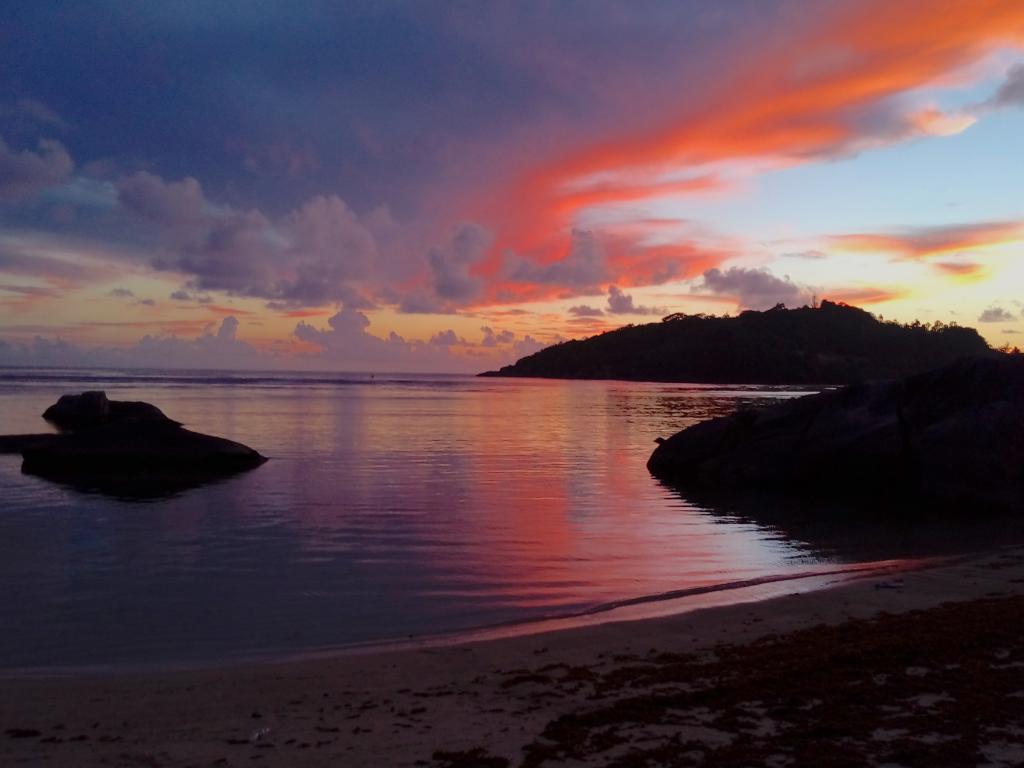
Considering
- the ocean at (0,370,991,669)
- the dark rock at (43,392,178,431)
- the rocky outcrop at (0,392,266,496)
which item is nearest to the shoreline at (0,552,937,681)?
the ocean at (0,370,991,669)

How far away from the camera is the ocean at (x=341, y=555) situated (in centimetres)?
1037

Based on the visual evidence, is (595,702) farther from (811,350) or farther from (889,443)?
(811,350)

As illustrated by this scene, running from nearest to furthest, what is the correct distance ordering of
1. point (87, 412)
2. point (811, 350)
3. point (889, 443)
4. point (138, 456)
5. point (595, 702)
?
point (595, 702), point (889, 443), point (138, 456), point (87, 412), point (811, 350)

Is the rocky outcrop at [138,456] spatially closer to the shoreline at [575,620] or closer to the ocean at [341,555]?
the ocean at [341,555]

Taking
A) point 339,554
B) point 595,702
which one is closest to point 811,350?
point 339,554

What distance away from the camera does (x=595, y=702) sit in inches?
287

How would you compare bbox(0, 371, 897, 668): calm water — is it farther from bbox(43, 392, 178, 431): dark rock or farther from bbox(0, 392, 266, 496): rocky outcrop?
bbox(43, 392, 178, 431): dark rock

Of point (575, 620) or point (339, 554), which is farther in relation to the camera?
point (339, 554)

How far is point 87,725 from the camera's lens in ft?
23.0

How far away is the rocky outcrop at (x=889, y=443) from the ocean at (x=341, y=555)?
2.64m

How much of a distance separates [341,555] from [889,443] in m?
14.9

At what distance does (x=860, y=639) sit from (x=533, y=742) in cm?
439

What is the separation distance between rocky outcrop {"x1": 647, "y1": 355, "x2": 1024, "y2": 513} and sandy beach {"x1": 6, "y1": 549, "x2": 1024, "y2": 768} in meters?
10.8

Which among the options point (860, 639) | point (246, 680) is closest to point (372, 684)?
point (246, 680)
